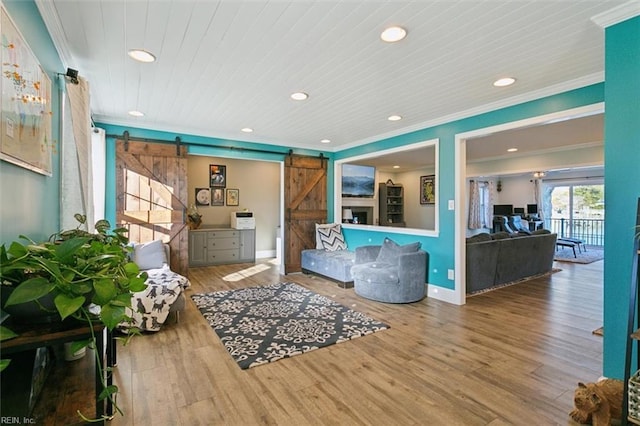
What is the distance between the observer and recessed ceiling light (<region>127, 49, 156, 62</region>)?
93.2 inches

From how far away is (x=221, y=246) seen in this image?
6641 mm

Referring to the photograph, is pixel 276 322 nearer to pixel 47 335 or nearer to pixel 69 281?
pixel 47 335

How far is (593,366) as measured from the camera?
239 centimetres

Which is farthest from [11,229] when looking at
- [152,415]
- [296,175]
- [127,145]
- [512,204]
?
[512,204]

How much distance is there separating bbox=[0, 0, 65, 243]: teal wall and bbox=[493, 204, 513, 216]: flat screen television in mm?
10636

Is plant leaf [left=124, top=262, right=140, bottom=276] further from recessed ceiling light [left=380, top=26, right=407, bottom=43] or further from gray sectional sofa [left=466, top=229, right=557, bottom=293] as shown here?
gray sectional sofa [left=466, top=229, right=557, bottom=293]

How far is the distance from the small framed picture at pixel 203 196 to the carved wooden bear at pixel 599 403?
6752 millimetres

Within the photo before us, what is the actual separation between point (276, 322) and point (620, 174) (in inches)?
120

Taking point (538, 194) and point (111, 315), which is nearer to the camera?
point (111, 315)

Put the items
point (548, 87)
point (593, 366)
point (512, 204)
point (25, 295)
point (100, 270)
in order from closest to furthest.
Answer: point (25, 295) < point (100, 270) < point (593, 366) < point (548, 87) < point (512, 204)

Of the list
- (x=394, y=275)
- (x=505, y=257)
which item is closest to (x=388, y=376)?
(x=394, y=275)

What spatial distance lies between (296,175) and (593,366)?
15.6 ft

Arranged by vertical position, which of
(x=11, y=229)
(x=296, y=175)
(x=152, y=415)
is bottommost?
(x=152, y=415)

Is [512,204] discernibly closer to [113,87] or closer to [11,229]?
[113,87]
